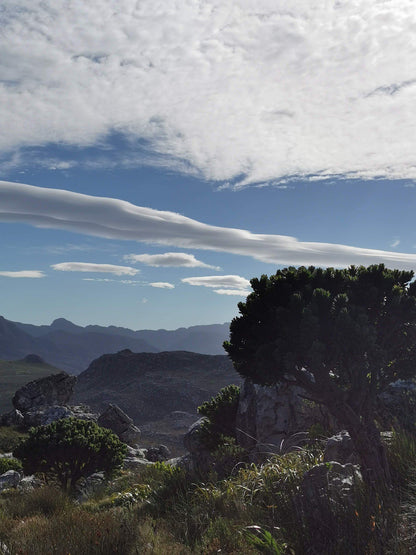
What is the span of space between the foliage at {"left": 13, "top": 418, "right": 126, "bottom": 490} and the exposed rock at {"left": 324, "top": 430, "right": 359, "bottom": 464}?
44.0 feet

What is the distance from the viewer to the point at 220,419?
2453 cm

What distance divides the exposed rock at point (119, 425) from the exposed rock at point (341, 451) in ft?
140

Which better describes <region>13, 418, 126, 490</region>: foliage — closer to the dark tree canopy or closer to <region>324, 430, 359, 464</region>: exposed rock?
the dark tree canopy

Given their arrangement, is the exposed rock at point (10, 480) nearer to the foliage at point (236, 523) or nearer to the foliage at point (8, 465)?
the foliage at point (8, 465)

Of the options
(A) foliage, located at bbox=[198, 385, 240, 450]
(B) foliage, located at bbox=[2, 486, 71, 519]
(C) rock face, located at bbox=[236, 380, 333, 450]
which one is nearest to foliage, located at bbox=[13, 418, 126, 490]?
(A) foliage, located at bbox=[198, 385, 240, 450]

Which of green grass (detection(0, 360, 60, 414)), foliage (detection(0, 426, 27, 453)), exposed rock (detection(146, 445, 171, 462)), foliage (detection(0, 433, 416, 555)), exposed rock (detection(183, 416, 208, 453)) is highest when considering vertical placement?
foliage (detection(0, 433, 416, 555))

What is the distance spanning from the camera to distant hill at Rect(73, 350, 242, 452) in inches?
3073

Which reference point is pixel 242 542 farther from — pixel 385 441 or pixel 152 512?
pixel 385 441

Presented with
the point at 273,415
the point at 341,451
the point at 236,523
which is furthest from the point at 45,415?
the point at 236,523

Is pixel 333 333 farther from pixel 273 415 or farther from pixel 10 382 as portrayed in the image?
pixel 10 382

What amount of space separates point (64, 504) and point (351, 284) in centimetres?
950

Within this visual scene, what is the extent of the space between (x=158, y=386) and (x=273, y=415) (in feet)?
279

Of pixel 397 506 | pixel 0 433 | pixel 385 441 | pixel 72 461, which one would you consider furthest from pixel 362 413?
pixel 0 433

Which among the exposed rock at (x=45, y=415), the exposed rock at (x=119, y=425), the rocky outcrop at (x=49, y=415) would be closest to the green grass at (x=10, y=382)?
the exposed rock at (x=45, y=415)
